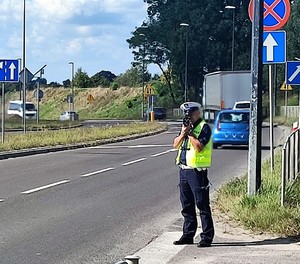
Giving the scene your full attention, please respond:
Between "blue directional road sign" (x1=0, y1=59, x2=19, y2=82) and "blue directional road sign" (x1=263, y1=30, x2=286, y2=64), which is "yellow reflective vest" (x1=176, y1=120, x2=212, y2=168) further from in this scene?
"blue directional road sign" (x1=0, y1=59, x2=19, y2=82)

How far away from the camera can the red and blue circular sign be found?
12812 millimetres

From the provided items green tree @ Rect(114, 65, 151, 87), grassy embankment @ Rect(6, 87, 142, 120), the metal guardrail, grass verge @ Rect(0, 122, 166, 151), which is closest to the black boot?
the metal guardrail

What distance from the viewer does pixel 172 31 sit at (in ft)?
275

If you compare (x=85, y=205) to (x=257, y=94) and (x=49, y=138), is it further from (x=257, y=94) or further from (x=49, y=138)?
(x=49, y=138)

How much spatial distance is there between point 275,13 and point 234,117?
18283 millimetres

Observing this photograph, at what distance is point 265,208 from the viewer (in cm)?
1055

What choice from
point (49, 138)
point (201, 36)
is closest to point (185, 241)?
point (49, 138)

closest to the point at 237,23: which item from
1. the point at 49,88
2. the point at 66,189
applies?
the point at 49,88

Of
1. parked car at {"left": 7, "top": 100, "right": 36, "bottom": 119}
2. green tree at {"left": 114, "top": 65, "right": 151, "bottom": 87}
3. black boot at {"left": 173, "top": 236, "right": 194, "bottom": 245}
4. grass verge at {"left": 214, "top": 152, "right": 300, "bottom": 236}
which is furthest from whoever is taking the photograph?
green tree at {"left": 114, "top": 65, "right": 151, "bottom": 87}

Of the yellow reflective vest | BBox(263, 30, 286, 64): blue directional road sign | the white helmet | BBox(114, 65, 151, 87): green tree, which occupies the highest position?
BBox(114, 65, 151, 87): green tree

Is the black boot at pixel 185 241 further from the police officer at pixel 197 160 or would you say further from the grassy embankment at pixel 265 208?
the grassy embankment at pixel 265 208

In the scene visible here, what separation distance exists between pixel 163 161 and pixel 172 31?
201 feet

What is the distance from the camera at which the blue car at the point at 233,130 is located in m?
30.5

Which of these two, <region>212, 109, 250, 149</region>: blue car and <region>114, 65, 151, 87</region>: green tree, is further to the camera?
<region>114, 65, 151, 87</region>: green tree
